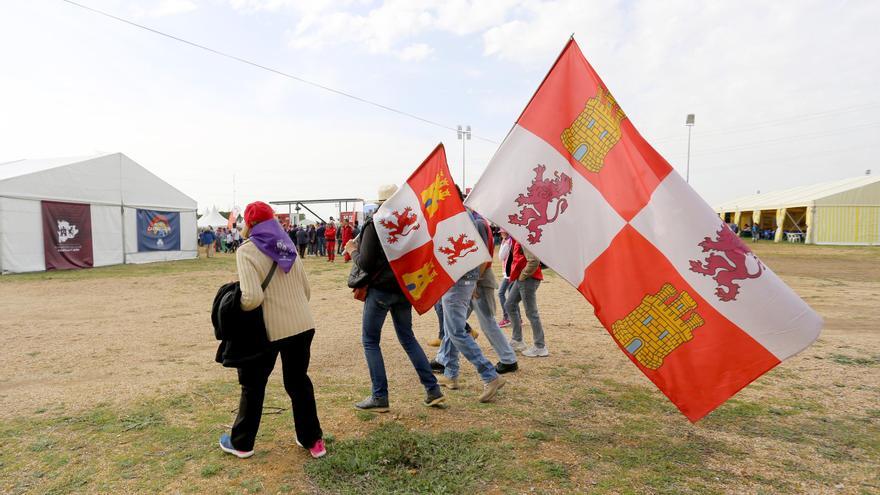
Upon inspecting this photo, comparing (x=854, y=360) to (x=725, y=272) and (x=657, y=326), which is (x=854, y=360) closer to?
(x=725, y=272)

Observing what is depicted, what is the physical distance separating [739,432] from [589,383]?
1398 mm

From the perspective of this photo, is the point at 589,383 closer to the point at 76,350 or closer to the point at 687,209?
the point at 687,209

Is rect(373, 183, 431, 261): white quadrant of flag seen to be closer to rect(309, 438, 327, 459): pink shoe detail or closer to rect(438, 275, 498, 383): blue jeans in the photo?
rect(438, 275, 498, 383): blue jeans

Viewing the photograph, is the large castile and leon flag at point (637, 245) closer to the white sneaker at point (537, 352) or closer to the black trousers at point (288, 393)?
the black trousers at point (288, 393)

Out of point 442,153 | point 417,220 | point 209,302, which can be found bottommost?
point 209,302

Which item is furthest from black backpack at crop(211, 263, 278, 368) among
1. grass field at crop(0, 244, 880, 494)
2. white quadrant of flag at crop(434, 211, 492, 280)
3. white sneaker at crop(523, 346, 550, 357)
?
white sneaker at crop(523, 346, 550, 357)

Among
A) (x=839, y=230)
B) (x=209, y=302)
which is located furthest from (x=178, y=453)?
(x=839, y=230)

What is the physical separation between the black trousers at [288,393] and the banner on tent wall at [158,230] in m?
21.4

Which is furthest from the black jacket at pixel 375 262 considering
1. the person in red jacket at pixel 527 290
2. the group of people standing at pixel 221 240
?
the group of people standing at pixel 221 240

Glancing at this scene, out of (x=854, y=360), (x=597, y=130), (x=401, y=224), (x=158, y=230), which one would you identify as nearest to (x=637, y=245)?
(x=597, y=130)

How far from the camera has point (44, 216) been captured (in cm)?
1656

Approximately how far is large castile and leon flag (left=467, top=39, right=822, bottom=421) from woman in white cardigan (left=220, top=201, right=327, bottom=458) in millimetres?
1378

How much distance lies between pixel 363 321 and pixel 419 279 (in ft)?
1.91

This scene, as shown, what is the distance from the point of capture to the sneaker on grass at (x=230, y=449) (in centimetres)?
319
